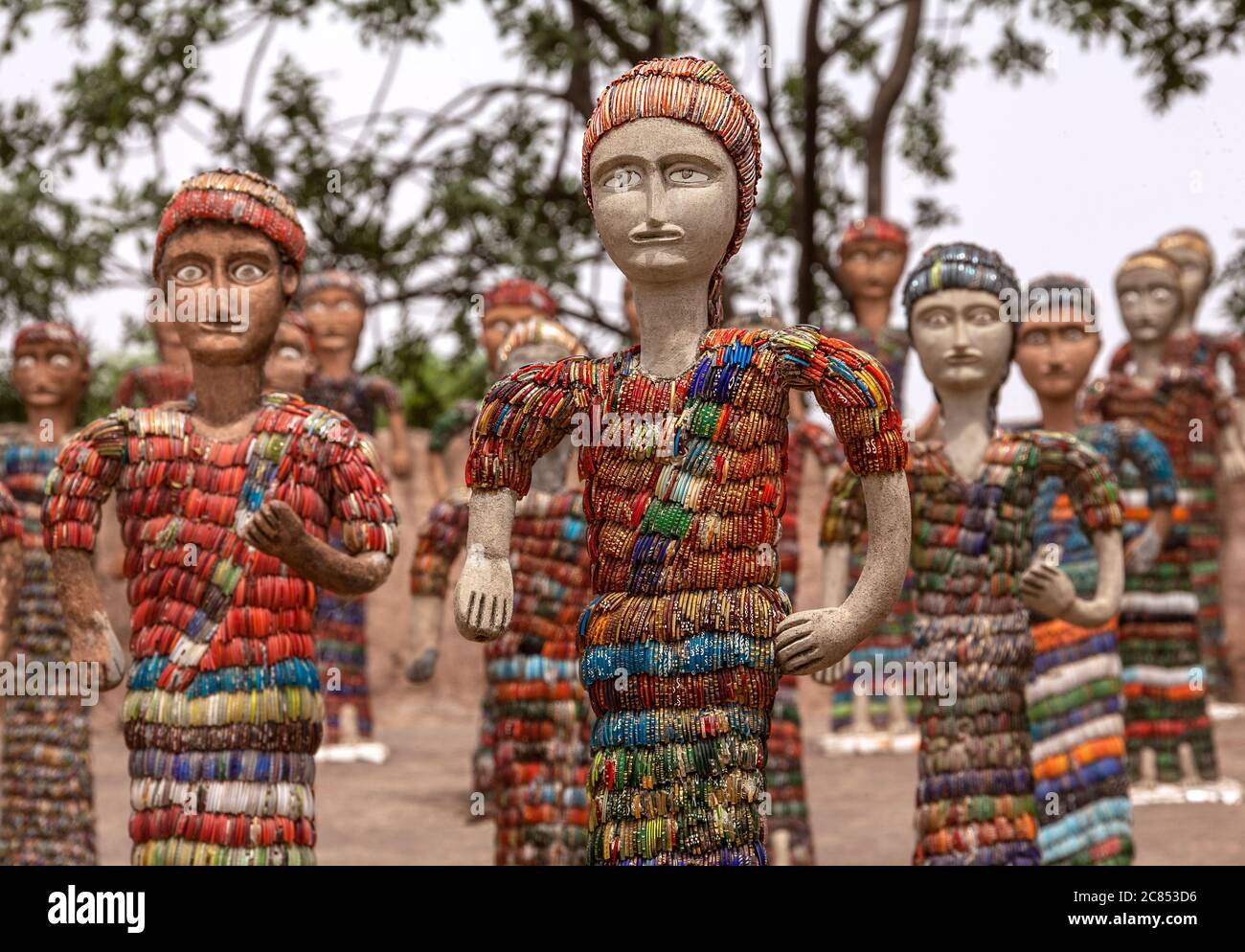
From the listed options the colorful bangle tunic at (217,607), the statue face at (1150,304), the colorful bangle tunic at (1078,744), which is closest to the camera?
the colorful bangle tunic at (217,607)

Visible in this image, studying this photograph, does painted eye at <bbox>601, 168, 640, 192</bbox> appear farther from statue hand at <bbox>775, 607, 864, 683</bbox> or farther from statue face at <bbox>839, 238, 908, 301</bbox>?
statue face at <bbox>839, 238, 908, 301</bbox>

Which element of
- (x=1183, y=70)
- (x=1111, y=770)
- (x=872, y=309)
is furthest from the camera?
(x=1183, y=70)

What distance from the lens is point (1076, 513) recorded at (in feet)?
17.7

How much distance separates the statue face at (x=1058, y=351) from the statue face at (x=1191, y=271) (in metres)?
3.17

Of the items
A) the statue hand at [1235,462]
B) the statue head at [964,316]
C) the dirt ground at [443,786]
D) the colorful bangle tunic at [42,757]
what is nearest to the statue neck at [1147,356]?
the statue hand at [1235,462]

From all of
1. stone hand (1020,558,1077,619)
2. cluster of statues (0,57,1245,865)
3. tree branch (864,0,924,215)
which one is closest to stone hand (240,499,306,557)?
cluster of statues (0,57,1245,865)

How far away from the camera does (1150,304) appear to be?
877 cm

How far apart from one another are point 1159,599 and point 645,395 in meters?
4.67

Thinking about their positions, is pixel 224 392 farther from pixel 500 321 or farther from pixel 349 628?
pixel 349 628

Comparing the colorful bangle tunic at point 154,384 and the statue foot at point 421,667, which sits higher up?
the colorful bangle tunic at point 154,384

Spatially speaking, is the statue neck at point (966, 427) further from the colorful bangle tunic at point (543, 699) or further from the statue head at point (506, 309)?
the statue head at point (506, 309)

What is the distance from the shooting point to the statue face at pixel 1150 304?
877cm
